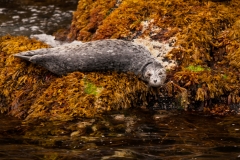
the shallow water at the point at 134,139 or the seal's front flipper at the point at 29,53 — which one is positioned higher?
the seal's front flipper at the point at 29,53

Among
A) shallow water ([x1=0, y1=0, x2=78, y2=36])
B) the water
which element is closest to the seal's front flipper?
the water

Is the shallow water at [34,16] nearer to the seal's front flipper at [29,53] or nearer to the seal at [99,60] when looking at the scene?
the seal's front flipper at [29,53]

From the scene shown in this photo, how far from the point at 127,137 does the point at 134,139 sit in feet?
0.40

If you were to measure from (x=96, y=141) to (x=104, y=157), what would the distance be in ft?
1.95

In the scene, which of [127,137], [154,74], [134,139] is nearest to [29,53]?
[154,74]

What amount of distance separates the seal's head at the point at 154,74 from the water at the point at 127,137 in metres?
0.48

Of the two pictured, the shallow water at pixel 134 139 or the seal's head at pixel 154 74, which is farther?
the seal's head at pixel 154 74

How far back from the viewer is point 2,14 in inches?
544

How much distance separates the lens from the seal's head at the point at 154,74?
21.6ft

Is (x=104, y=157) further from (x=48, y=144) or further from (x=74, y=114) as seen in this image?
(x=74, y=114)

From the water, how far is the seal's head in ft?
1.56

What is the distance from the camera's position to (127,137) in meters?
5.35

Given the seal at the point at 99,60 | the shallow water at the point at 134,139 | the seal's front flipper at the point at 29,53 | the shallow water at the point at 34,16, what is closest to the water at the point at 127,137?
the shallow water at the point at 134,139

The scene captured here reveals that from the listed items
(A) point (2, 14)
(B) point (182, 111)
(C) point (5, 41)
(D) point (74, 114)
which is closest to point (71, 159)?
(D) point (74, 114)
